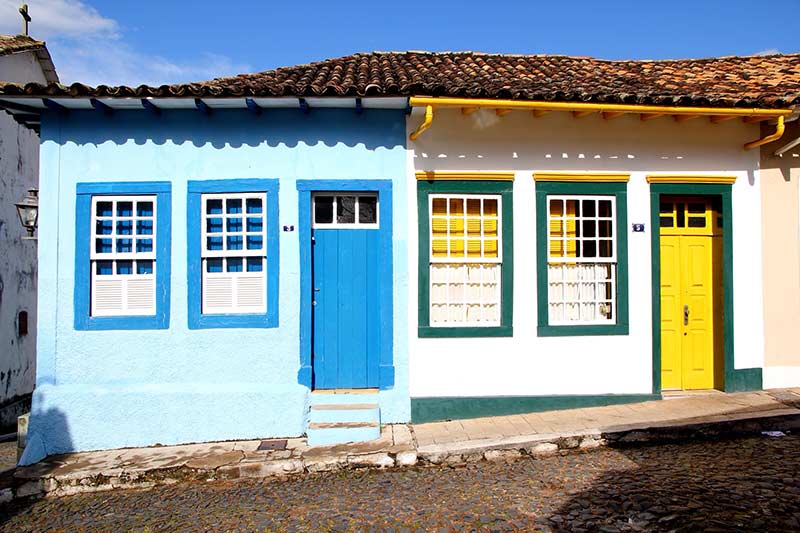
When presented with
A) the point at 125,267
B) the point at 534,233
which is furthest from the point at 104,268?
the point at 534,233

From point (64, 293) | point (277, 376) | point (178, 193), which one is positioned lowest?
point (277, 376)

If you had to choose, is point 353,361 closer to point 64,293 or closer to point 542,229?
point 542,229

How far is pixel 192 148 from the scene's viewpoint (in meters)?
6.73

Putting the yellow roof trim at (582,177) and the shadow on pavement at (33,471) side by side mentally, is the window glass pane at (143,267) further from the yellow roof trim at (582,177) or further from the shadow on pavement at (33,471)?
the yellow roof trim at (582,177)

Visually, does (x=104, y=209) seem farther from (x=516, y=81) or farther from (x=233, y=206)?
(x=516, y=81)

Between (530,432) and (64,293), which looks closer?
(530,432)

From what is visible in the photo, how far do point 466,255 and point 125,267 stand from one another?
416 centimetres

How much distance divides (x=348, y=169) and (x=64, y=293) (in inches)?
145

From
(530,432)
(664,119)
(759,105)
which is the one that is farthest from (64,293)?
(759,105)

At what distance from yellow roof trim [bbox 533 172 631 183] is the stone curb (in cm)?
296

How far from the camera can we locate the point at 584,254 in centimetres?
708

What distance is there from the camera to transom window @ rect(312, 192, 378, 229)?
6.90m

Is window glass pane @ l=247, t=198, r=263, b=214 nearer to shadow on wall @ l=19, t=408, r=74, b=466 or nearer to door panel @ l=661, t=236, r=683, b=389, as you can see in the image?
shadow on wall @ l=19, t=408, r=74, b=466

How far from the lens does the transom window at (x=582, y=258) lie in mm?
7008
